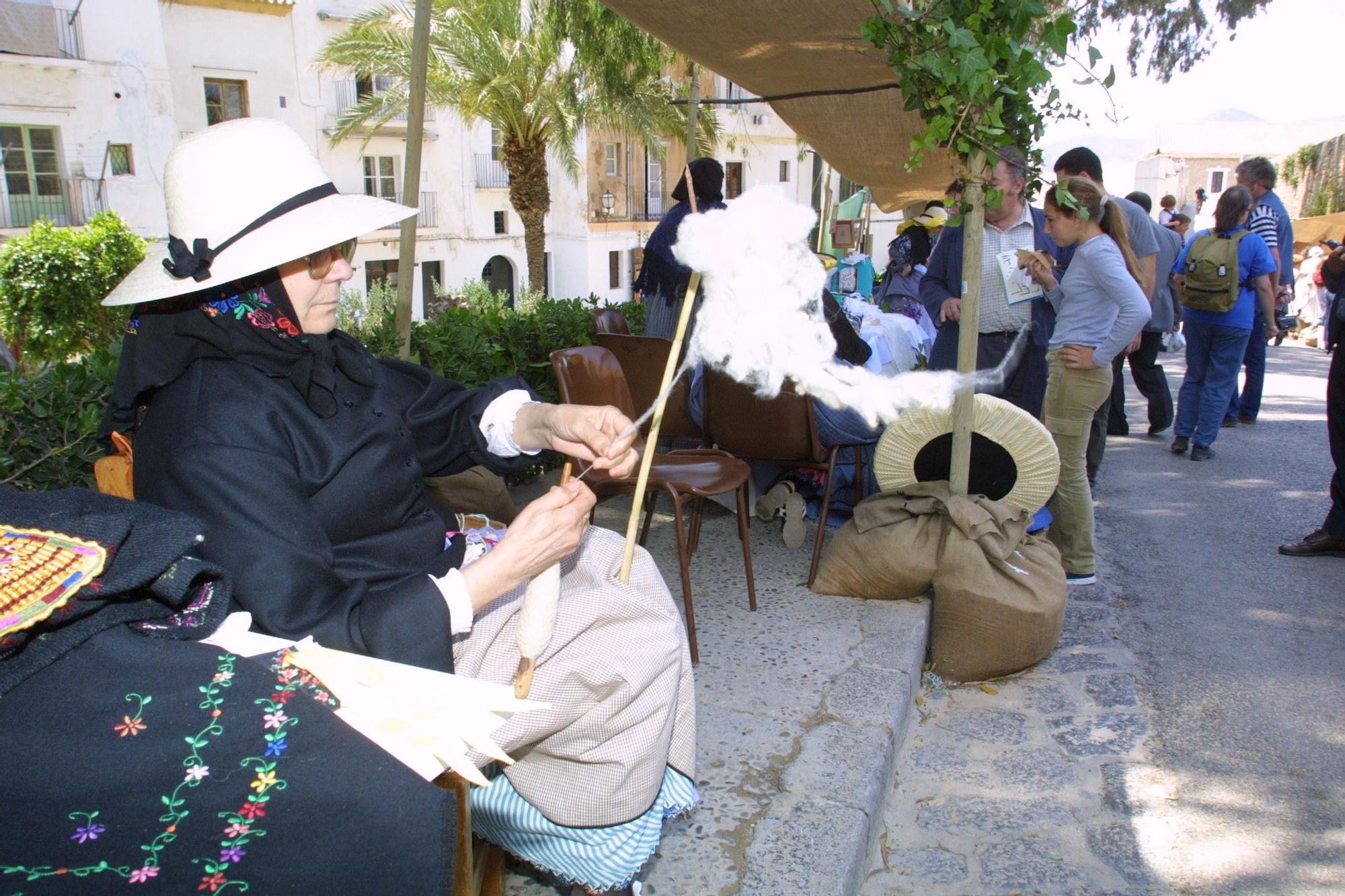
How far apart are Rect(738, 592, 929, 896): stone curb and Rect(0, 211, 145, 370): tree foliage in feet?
41.6

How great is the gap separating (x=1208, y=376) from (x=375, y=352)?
18.9 ft

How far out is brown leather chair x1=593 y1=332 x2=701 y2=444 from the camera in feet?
13.0

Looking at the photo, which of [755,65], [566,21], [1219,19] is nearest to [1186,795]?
[755,65]

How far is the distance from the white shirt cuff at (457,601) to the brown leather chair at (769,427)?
2191 millimetres

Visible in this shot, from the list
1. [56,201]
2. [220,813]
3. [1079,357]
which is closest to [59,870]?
A: [220,813]

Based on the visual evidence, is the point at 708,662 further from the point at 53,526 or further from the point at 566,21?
the point at 566,21

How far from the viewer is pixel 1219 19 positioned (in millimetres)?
17078

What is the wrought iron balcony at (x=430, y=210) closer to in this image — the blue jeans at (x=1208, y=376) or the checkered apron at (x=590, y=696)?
the blue jeans at (x=1208, y=376)

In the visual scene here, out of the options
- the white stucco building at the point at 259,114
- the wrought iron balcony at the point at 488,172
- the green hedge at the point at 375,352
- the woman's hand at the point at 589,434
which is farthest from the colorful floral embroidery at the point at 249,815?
the wrought iron balcony at the point at 488,172

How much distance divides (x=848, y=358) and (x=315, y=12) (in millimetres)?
23628

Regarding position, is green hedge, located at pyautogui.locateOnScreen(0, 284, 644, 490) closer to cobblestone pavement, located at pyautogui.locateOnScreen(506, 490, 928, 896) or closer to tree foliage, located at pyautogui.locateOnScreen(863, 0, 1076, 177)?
cobblestone pavement, located at pyautogui.locateOnScreen(506, 490, 928, 896)

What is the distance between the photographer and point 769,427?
12.4ft

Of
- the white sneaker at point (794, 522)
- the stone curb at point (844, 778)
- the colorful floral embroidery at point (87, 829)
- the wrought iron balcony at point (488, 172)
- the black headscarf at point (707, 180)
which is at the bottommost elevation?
the stone curb at point (844, 778)

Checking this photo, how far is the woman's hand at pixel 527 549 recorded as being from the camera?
163 centimetres
